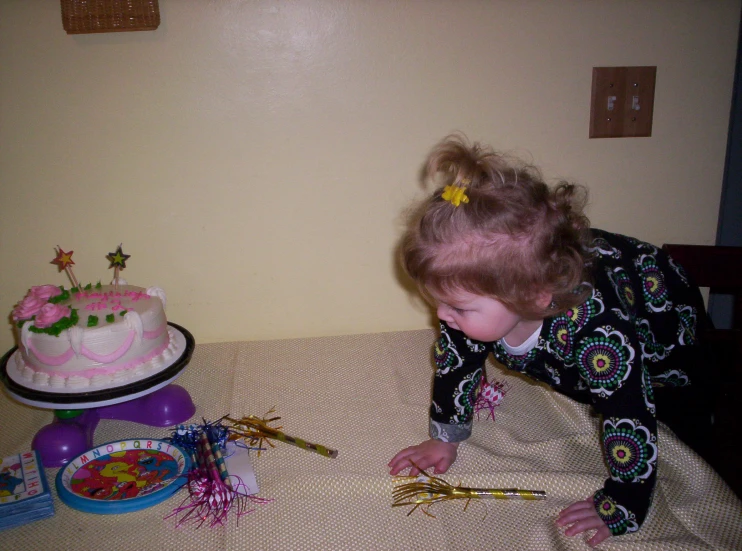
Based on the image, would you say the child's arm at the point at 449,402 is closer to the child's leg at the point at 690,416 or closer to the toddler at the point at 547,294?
the toddler at the point at 547,294

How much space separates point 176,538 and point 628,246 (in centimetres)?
72

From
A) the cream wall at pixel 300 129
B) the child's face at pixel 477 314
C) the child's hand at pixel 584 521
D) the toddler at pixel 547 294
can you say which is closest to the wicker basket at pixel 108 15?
the cream wall at pixel 300 129

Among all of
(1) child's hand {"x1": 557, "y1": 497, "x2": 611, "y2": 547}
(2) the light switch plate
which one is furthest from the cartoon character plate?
(2) the light switch plate

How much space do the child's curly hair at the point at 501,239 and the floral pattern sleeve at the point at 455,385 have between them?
156mm

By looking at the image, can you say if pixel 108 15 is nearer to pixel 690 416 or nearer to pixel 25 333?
pixel 25 333

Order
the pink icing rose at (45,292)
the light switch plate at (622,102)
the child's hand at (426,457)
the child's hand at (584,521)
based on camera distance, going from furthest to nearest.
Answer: the light switch plate at (622,102) < the pink icing rose at (45,292) < the child's hand at (426,457) < the child's hand at (584,521)

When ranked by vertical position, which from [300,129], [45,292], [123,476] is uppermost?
[300,129]

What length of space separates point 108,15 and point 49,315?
49 centimetres

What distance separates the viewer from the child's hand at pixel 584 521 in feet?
2.10

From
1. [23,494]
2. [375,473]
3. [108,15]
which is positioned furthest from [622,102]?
[23,494]

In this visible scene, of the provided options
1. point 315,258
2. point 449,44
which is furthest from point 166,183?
point 449,44

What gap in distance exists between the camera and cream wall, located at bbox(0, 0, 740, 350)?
956 mm

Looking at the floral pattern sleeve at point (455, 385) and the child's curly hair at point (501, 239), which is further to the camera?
the floral pattern sleeve at point (455, 385)

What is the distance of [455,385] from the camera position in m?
0.82
